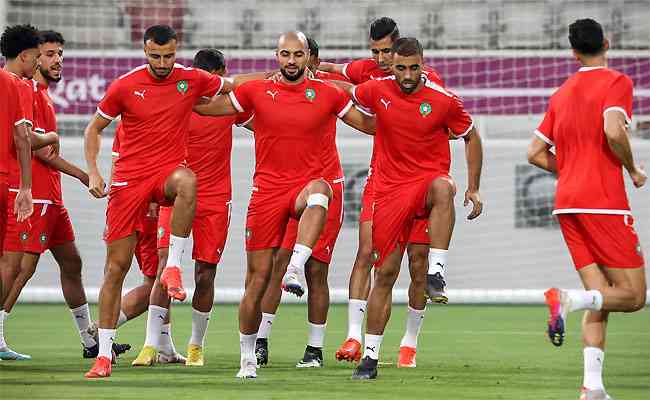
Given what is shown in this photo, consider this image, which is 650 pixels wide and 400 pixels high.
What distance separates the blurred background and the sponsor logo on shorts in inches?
319

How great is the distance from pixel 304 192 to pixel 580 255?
2436 millimetres

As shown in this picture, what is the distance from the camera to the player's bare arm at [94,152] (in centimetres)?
953

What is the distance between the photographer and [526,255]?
61.8 ft

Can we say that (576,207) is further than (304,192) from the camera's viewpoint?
No

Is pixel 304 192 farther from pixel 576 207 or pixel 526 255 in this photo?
pixel 526 255

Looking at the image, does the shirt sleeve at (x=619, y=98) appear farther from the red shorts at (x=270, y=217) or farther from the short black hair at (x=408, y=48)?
the red shorts at (x=270, y=217)

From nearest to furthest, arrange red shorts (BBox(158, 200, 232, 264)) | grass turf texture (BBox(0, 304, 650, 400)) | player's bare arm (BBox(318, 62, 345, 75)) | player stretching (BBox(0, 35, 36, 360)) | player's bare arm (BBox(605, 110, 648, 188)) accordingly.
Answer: player's bare arm (BBox(605, 110, 648, 188))
grass turf texture (BBox(0, 304, 650, 400))
player stretching (BBox(0, 35, 36, 360))
red shorts (BBox(158, 200, 232, 264))
player's bare arm (BBox(318, 62, 345, 75))

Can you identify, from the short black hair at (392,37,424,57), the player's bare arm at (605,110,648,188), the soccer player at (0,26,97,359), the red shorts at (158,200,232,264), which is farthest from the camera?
the soccer player at (0,26,97,359)

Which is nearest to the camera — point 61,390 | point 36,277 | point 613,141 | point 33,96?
point 613,141

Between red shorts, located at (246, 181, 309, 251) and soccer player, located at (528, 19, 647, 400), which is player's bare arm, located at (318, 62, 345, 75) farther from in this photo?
soccer player, located at (528, 19, 647, 400)

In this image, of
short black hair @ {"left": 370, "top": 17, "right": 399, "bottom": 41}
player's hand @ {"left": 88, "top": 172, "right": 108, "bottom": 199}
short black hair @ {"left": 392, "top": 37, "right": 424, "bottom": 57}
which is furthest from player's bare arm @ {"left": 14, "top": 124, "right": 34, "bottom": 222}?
short black hair @ {"left": 370, "top": 17, "right": 399, "bottom": 41}

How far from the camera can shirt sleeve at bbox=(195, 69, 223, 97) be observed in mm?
9859

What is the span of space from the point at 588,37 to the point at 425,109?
6.49 feet

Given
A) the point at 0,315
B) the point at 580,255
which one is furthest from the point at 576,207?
the point at 0,315
